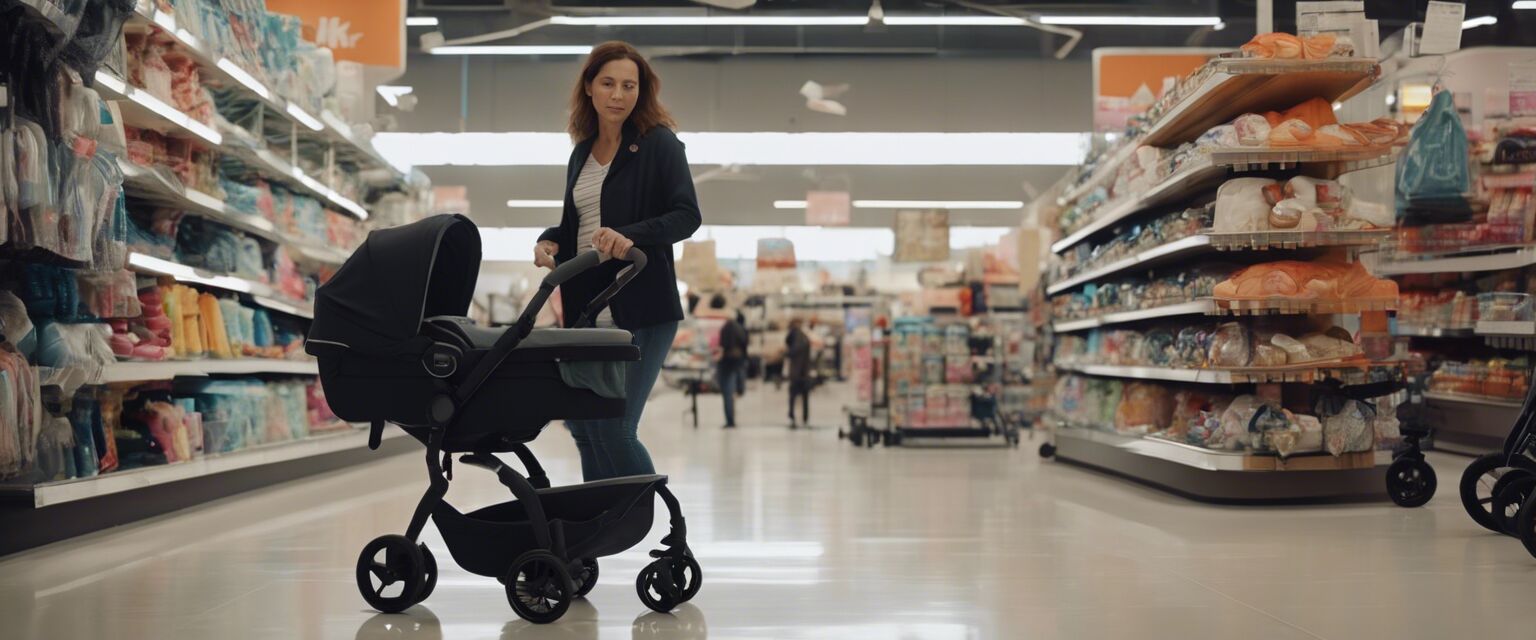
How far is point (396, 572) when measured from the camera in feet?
9.03

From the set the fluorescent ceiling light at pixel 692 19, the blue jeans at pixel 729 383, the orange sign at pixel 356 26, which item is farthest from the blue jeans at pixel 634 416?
the blue jeans at pixel 729 383

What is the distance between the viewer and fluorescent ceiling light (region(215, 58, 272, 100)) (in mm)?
4801

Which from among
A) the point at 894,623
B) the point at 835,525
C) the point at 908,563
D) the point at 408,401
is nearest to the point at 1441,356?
the point at 835,525

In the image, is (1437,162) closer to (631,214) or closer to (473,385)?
(631,214)

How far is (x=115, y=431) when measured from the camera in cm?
425

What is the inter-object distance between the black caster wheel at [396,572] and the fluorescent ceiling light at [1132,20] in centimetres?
993

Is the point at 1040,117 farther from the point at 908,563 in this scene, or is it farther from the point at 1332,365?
the point at 908,563

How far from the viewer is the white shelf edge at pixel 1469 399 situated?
7121 mm

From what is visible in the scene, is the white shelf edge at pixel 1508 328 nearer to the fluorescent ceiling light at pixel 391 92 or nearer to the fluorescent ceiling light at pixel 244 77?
the fluorescent ceiling light at pixel 244 77

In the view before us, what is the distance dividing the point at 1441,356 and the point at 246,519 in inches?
294

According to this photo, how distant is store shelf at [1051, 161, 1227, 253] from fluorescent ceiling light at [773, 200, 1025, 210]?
Answer: 20.0ft

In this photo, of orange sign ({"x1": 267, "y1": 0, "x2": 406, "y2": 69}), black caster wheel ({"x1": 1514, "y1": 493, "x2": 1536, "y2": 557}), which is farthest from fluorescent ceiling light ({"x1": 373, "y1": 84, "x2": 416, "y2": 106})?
black caster wheel ({"x1": 1514, "y1": 493, "x2": 1536, "y2": 557})

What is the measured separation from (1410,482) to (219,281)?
4.91m

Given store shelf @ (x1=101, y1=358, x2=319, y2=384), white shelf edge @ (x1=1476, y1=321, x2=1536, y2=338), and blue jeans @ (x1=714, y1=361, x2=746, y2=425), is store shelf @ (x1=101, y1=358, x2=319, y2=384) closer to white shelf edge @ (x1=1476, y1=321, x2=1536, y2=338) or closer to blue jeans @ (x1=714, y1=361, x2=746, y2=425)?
blue jeans @ (x1=714, y1=361, x2=746, y2=425)
